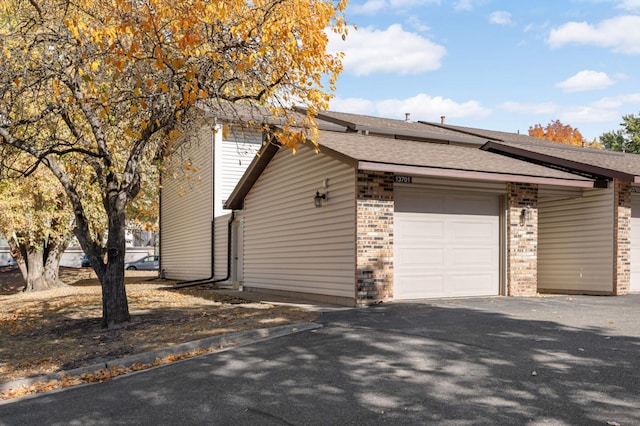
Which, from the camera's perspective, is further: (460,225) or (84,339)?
(460,225)

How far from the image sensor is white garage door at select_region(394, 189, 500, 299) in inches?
504

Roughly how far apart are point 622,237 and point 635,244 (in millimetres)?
1333

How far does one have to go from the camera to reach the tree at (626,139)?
4644 cm

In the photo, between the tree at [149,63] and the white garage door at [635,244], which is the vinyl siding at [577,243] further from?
the tree at [149,63]

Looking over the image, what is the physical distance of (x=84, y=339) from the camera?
970 cm

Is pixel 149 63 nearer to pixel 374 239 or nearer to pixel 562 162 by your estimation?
pixel 374 239

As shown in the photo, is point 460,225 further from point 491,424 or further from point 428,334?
point 491,424

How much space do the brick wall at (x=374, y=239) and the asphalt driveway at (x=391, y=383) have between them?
2.75 meters

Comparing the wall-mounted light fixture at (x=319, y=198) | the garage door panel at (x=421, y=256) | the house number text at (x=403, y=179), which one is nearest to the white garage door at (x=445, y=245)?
the garage door panel at (x=421, y=256)

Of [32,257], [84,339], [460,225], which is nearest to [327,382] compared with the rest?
[84,339]

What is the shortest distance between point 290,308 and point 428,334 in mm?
4294

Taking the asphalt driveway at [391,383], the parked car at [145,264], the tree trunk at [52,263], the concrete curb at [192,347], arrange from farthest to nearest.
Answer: the parked car at [145,264] → the tree trunk at [52,263] → the concrete curb at [192,347] → the asphalt driveway at [391,383]

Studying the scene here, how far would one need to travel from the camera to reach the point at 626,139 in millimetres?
51500

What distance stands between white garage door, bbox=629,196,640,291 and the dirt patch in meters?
9.69
